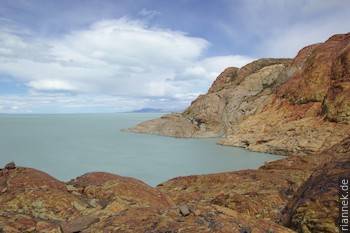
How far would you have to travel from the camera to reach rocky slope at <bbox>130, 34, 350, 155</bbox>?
128 ft

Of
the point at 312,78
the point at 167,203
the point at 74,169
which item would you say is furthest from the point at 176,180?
the point at 312,78

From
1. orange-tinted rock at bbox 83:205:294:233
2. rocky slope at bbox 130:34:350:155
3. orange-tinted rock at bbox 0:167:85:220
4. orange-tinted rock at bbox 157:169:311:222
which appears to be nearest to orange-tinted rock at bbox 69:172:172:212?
orange-tinted rock at bbox 0:167:85:220

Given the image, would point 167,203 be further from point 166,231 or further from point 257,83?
point 257,83

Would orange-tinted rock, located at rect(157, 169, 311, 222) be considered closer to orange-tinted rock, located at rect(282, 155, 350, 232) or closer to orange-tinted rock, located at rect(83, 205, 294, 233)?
orange-tinted rock, located at rect(282, 155, 350, 232)

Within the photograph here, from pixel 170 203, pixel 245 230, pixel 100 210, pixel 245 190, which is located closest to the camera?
pixel 245 230

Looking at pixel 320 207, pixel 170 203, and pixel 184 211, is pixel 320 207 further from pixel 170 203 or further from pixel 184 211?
pixel 170 203

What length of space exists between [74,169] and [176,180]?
2031cm

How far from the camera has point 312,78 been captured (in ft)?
157

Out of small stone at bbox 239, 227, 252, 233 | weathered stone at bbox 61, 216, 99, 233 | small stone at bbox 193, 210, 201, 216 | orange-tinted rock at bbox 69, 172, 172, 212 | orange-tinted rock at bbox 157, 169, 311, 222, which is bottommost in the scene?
orange-tinted rock at bbox 157, 169, 311, 222

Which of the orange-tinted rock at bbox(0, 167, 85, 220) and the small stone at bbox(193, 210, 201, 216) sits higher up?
the small stone at bbox(193, 210, 201, 216)

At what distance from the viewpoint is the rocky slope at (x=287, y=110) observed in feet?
128

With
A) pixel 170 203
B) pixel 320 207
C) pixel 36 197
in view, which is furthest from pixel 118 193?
pixel 320 207

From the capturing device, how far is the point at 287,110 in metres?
48.6

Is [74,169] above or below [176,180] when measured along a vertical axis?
below
